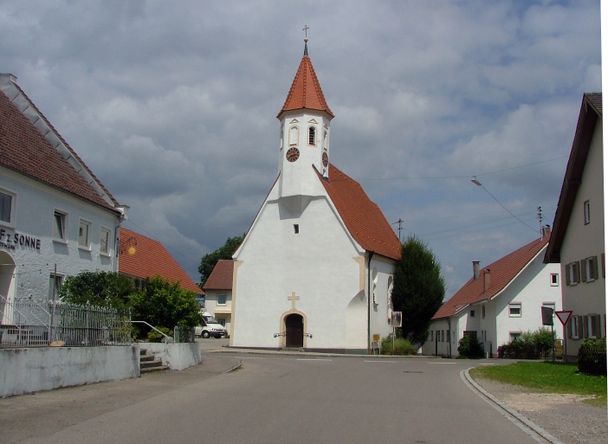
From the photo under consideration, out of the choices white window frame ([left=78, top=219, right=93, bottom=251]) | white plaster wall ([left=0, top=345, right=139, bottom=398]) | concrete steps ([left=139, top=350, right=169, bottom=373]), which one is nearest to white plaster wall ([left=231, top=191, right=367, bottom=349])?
white window frame ([left=78, top=219, right=93, bottom=251])

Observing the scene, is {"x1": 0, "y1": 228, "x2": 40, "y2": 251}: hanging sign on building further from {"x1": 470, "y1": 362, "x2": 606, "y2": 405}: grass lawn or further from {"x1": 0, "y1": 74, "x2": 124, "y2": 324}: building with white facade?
{"x1": 470, "y1": 362, "x2": 606, "y2": 405}: grass lawn

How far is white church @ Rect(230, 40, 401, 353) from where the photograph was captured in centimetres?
4531

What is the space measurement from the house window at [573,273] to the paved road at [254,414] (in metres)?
14.9

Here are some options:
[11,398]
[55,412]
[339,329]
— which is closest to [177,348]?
[11,398]

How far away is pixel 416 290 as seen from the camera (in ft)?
168

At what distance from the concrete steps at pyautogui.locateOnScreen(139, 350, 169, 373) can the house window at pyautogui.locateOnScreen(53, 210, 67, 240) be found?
614cm

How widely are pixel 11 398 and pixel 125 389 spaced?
3082 millimetres

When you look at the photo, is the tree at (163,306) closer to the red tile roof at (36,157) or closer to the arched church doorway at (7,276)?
the arched church doorway at (7,276)

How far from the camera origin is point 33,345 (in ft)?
50.8

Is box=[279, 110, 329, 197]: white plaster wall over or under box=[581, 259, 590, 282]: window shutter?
over

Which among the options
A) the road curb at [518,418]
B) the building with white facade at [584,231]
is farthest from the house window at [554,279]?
the road curb at [518,418]

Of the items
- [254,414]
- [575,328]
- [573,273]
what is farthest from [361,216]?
[254,414]

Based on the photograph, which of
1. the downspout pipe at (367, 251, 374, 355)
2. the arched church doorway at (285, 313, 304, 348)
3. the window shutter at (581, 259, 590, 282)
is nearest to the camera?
the window shutter at (581, 259, 590, 282)

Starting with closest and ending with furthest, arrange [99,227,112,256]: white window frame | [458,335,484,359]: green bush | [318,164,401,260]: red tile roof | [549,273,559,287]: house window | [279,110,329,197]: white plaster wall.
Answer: [99,227,112,256]: white window frame, [279,110,329,197]: white plaster wall, [318,164,401,260]: red tile roof, [549,273,559,287]: house window, [458,335,484,359]: green bush
